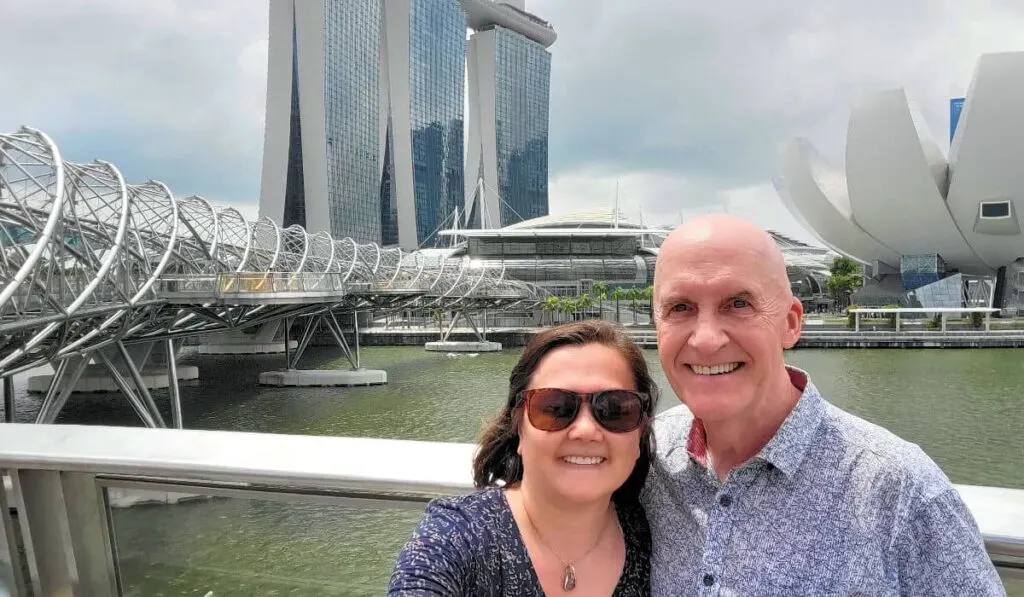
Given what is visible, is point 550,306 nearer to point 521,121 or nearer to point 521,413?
point 521,413

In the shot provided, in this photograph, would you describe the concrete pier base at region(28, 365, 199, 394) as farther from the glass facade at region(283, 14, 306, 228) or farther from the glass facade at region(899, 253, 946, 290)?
the glass facade at region(283, 14, 306, 228)

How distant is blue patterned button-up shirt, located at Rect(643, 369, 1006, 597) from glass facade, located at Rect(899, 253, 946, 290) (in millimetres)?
53357

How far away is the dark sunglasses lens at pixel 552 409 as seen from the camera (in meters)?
1.29

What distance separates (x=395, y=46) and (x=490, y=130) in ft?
56.1

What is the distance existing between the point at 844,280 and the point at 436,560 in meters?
58.7

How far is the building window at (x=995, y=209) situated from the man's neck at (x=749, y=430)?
4986 centimetres

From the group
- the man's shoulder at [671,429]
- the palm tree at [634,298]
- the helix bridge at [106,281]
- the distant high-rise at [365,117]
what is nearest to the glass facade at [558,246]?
the palm tree at [634,298]

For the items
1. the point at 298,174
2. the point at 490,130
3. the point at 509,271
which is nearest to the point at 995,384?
the point at 509,271

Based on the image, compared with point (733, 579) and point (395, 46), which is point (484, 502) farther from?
point (395, 46)

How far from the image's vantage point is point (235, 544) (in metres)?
1.92

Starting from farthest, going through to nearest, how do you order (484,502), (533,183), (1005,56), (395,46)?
1. (533,183)
2. (395,46)
3. (1005,56)
4. (484,502)

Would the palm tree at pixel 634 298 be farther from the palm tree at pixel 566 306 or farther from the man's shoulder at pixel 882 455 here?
the man's shoulder at pixel 882 455

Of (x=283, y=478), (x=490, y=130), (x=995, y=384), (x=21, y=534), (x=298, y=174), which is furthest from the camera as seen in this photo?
(x=490, y=130)

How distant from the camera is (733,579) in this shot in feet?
3.86
